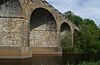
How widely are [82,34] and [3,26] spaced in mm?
22509

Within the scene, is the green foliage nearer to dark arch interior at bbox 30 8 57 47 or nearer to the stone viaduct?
dark arch interior at bbox 30 8 57 47

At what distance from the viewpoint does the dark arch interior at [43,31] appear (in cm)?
5472

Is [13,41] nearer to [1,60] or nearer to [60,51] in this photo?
[1,60]

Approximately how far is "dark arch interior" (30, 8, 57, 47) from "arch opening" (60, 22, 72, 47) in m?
6.87

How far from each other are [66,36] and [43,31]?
10.7 metres

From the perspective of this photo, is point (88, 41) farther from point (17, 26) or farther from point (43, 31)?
point (17, 26)

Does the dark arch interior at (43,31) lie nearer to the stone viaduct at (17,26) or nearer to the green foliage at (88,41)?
the stone viaduct at (17,26)

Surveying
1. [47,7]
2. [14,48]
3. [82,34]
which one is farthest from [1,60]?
[82,34]

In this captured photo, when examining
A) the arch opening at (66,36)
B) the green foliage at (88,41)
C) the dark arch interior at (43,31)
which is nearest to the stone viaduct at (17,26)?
the dark arch interior at (43,31)

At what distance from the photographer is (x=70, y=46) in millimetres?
62250

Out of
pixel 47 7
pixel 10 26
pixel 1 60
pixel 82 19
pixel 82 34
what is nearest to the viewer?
pixel 1 60

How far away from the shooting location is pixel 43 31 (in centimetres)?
5534

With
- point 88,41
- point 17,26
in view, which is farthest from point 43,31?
point 17,26

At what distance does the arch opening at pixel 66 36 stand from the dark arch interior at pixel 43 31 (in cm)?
687
